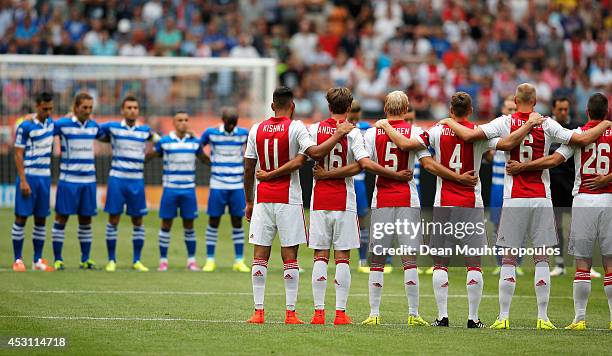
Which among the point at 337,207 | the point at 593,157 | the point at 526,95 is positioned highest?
the point at 526,95

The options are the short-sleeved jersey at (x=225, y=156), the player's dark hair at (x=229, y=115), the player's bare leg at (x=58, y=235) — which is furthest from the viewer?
the short-sleeved jersey at (x=225, y=156)

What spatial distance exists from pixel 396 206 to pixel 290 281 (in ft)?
4.49

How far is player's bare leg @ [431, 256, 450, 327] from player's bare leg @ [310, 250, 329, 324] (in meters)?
1.16

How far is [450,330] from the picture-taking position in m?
11.8

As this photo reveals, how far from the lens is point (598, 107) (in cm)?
1220

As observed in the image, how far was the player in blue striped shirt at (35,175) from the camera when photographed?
17.3 metres

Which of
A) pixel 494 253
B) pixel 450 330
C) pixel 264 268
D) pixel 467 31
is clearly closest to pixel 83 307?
pixel 264 268

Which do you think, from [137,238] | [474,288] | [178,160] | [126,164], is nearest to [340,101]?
[474,288]

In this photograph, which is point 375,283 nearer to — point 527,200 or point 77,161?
point 527,200

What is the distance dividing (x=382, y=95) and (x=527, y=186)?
17.3 metres

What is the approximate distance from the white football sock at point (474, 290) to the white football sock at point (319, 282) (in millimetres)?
1502

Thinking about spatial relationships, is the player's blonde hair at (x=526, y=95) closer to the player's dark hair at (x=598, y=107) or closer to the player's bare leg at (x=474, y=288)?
the player's dark hair at (x=598, y=107)

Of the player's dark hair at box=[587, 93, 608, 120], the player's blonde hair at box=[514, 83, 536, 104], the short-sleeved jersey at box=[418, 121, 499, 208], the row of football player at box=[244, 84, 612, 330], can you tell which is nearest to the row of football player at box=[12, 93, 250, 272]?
the row of football player at box=[244, 84, 612, 330]

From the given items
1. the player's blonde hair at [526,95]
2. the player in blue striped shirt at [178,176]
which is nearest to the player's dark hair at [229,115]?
the player in blue striped shirt at [178,176]
